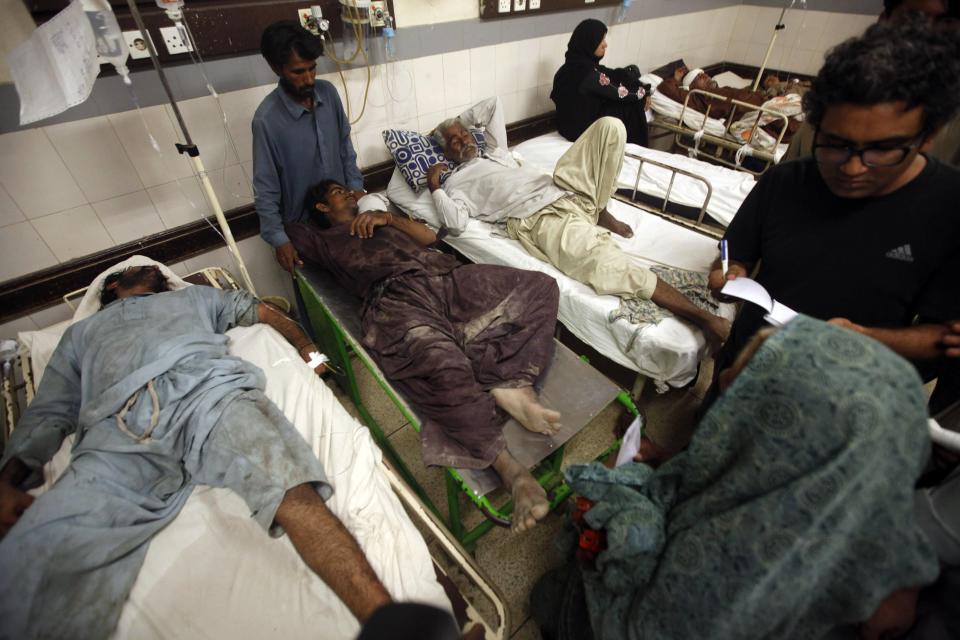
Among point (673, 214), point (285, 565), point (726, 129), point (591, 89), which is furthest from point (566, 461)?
point (726, 129)

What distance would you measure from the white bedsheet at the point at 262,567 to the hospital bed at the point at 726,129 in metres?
3.67

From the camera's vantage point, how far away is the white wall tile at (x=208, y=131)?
2.14 meters

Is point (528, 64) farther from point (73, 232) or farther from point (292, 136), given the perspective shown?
point (73, 232)

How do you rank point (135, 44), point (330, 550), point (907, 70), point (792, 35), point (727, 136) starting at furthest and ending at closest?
1. point (792, 35)
2. point (727, 136)
3. point (135, 44)
4. point (330, 550)
5. point (907, 70)

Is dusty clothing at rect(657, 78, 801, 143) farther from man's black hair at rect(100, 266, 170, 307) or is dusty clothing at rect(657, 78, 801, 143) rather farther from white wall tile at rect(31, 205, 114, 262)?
white wall tile at rect(31, 205, 114, 262)

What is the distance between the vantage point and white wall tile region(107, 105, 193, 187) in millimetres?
2002

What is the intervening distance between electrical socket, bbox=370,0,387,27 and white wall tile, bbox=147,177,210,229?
1.37 metres

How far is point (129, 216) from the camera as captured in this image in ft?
7.17

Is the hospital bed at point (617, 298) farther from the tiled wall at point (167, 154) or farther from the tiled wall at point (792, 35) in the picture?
the tiled wall at point (792, 35)

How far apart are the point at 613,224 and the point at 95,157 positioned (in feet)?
9.15

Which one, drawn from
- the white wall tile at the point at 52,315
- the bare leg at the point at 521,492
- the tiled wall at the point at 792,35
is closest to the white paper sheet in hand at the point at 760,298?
the bare leg at the point at 521,492

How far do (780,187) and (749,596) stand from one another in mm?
Result: 1263

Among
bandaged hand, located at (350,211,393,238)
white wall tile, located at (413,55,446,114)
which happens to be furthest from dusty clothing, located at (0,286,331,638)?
white wall tile, located at (413,55,446,114)

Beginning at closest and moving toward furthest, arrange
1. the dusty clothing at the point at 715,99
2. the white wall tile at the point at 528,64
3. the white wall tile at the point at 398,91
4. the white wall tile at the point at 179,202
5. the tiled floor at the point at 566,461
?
the tiled floor at the point at 566,461 < the white wall tile at the point at 179,202 < the white wall tile at the point at 398,91 < the white wall tile at the point at 528,64 < the dusty clothing at the point at 715,99
